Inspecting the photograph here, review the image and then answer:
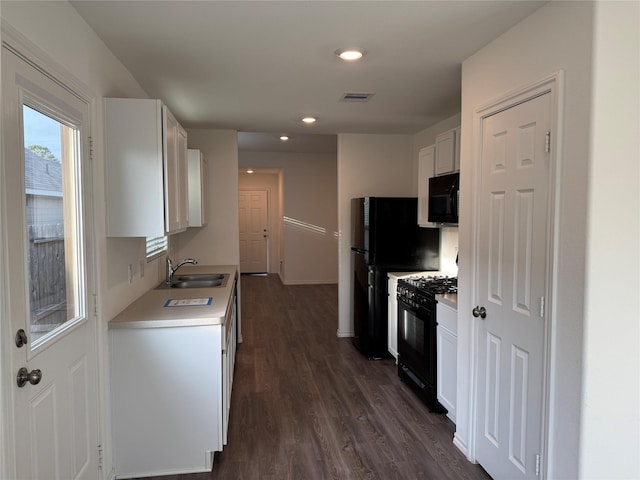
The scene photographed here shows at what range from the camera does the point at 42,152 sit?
1733 mm

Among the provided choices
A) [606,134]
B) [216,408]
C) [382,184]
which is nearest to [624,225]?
[606,134]

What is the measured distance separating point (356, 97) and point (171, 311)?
2116mm

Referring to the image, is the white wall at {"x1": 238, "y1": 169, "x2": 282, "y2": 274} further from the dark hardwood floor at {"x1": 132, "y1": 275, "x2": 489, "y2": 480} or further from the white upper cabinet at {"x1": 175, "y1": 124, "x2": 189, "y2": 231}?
the white upper cabinet at {"x1": 175, "y1": 124, "x2": 189, "y2": 231}

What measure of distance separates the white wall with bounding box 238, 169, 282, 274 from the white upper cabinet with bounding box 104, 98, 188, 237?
756 cm

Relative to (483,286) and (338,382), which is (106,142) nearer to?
(483,286)

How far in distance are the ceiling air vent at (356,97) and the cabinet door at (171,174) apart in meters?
1.32

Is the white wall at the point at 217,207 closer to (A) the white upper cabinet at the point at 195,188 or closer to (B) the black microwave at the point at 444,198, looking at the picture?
(A) the white upper cabinet at the point at 195,188

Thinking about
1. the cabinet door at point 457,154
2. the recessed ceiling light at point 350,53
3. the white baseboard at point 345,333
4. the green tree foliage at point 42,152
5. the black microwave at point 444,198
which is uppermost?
the recessed ceiling light at point 350,53

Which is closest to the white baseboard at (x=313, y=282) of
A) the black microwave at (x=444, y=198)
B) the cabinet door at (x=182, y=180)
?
the black microwave at (x=444, y=198)

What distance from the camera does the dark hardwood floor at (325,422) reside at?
2574mm

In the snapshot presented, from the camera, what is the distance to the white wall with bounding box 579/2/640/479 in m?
1.65

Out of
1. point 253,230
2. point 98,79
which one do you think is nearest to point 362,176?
point 98,79

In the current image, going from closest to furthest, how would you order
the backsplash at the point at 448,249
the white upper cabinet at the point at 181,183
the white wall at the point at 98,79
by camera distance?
the white wall at the point at 98,79 < the white upper cabinet at the point at 181,183 < the backsplash at the point at 448,249

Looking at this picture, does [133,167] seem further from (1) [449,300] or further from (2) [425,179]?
(2) [425,179]
